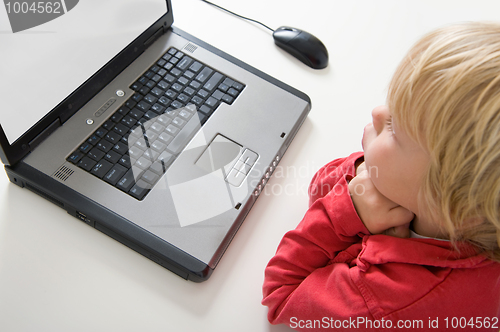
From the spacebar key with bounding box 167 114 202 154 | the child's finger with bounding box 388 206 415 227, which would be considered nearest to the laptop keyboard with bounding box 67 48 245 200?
the spacebar key with bounding box 167 114 202 154

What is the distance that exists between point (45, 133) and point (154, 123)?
16 cm

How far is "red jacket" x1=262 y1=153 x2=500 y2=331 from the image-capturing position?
0.47 metres

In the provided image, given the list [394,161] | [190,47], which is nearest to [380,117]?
[394,161]

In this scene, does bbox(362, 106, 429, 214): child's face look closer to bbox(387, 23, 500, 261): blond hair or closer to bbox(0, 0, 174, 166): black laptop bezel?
bbox(387, 23, 500, 261): blond hair

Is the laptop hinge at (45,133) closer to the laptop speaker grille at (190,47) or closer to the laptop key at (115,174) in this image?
the laptop key at (115,174)

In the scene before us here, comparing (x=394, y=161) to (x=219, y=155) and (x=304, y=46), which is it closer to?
(x=219, y=155)

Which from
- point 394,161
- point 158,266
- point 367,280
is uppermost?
point 394,161

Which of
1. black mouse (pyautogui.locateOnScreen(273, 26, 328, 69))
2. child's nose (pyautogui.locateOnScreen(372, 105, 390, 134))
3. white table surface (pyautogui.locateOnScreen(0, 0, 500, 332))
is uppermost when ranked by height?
black mouse (pyautogui.locateOnScreen(273, 26, 328, 69))

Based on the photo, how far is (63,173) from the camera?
1.91 feet

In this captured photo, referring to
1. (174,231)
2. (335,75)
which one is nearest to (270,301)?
(174,231)

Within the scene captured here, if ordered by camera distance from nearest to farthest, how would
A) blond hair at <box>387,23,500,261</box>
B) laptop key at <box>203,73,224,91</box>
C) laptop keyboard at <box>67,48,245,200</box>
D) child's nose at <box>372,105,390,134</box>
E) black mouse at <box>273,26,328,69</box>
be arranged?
blond hair at <box>387,23,500,261</box> < child's nose at <box>372,105,390,134</box> < laptop keyboard at <box>67,48,245,200</box> < laptop key at <box>203,73,224,91</box> < black mouse at <box>273,26,328,69</box>

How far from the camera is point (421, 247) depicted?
1.63ft

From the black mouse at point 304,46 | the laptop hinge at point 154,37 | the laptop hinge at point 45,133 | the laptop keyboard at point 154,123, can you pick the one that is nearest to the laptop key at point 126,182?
the laptop keyboard at point 154,123

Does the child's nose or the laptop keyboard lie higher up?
the child's nose
